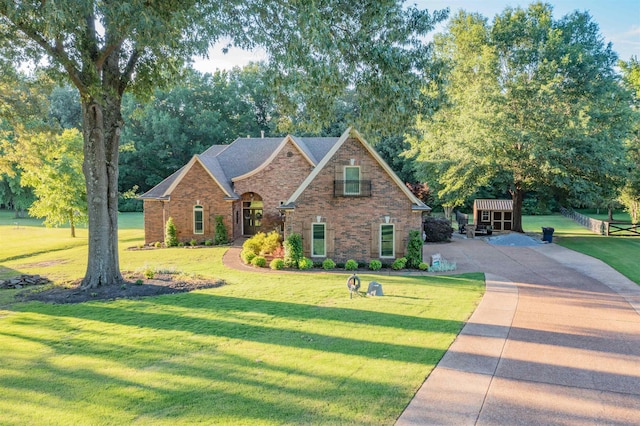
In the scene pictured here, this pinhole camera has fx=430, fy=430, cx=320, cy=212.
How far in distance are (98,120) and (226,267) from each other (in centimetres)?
775

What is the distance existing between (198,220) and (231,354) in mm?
19002

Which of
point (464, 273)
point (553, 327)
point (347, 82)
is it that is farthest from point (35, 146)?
point (553, 327)

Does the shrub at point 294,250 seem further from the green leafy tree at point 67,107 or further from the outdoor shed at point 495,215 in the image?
the green leafy tree at point 67,107

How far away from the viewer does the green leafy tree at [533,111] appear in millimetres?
25734

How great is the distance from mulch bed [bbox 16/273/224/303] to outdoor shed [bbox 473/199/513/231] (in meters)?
23.0

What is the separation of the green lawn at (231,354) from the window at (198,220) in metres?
12.0

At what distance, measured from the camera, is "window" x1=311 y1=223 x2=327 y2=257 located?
18938mm

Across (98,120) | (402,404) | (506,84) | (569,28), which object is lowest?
(402,404)

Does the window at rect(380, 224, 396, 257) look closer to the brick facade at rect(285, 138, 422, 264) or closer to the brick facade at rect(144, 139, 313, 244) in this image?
the brick facade at rect(285, 138, 422, 264)

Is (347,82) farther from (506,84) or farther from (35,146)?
(506,84)

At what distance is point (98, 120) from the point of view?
45.5 ft

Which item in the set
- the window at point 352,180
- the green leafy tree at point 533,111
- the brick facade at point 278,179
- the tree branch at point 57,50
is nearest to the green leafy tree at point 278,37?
the tree branch at point 57,50

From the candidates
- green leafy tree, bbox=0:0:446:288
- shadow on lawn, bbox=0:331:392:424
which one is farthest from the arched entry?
shadow on lawn, bbox=0:331:392:424

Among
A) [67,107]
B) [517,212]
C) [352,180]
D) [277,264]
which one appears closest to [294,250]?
[277,264]
